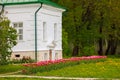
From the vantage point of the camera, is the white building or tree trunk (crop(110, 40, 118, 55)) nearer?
the white building

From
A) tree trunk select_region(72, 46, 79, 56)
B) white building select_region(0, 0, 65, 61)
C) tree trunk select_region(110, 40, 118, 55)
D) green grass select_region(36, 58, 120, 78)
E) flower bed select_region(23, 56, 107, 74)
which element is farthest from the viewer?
tree trunk select_region(110, 40, 118, 55)

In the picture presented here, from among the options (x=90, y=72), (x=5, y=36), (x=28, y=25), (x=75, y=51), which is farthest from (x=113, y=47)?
(x=90, y=72)

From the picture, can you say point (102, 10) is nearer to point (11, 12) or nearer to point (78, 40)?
point (78, 40)

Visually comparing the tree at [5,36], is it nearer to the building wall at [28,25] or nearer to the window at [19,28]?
the building wall at [28,25]

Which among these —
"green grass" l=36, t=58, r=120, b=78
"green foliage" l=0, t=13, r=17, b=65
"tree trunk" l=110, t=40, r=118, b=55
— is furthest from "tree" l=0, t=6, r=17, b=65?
"tree trunk" l=110, t=40, r=118, b=55

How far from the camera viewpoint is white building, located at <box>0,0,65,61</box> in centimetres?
3316

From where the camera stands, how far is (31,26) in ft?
109

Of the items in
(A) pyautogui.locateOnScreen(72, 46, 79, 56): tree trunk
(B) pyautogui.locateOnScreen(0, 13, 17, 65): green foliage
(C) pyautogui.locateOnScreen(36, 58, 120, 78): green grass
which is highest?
(B) pyautogui.locateOnScreen(0, 13, 17, 65): green foliage

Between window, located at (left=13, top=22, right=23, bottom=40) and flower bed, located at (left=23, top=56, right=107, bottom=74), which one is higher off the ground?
window, located at (left=13, top=22, right=23, bottom=40)

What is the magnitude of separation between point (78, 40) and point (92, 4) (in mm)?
4701

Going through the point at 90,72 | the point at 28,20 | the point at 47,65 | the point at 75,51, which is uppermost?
the point at 28,20

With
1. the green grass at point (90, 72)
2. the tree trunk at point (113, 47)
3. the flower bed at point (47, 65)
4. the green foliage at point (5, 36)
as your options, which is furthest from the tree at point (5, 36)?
the tree trunk at point (113, 47)

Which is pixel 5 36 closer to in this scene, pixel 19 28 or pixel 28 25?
pixel 28 25

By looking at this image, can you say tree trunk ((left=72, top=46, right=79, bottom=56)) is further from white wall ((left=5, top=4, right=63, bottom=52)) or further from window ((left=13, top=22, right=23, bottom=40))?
window ((left=13, top=22, right=23, bottom=40))
